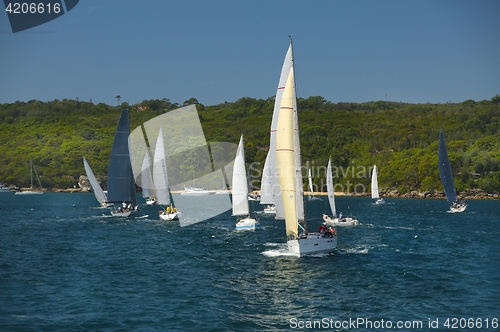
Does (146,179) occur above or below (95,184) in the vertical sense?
above

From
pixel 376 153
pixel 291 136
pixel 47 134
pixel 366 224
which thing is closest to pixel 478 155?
pixel 376 153

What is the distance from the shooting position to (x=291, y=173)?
32719 mm

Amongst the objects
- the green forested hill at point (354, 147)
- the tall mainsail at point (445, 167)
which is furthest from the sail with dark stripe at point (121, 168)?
the green forested hill at point (354, 147)

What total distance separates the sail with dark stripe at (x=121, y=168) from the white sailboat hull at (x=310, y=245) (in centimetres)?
3059

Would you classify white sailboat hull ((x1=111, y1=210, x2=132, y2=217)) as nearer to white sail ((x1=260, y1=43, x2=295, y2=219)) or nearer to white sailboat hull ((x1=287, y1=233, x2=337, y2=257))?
white sail ((x1=260, y1=43, x2=295, y2=219))

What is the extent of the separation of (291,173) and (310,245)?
14.9 ft

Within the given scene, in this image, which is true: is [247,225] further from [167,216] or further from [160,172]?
[160,172]

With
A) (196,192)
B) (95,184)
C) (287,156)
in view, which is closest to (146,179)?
(95,184)

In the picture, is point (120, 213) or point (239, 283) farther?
point (120, 213)

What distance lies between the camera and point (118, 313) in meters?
21.5

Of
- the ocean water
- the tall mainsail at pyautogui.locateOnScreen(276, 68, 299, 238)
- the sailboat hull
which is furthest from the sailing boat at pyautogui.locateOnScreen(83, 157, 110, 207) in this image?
the tall mainsail at pyautogui.locateOnScreen(276, 68, 299, 238)

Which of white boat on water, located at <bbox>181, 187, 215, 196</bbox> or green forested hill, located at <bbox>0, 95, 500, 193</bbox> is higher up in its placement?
green forested hill, located at <bbox>0, 95, 500, 193</bbox>

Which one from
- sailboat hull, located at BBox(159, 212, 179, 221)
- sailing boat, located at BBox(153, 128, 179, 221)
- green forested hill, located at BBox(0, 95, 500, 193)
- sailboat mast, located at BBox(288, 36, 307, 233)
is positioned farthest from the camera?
green forested hill, located at BBox(0, 95, 500, 193)

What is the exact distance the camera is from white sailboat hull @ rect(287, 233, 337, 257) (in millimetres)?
32719
